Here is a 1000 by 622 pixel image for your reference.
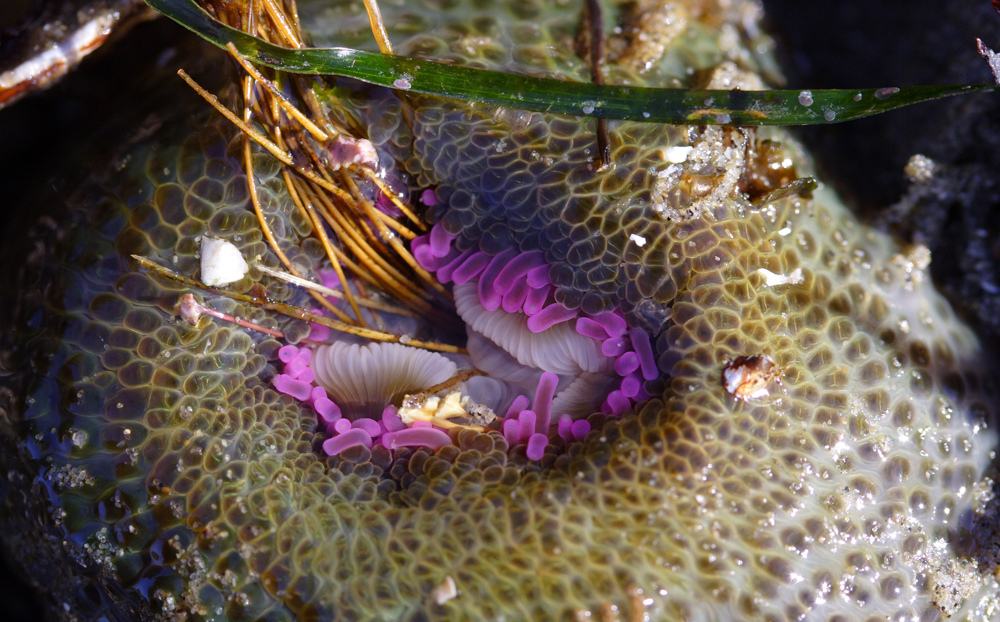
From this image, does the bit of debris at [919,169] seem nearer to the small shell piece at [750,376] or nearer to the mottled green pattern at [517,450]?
the mottled green pattern at [517,450]

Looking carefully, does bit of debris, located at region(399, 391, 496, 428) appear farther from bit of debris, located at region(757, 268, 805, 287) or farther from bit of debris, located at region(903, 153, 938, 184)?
bit of debris, located at region(903, 153, 938, 184)

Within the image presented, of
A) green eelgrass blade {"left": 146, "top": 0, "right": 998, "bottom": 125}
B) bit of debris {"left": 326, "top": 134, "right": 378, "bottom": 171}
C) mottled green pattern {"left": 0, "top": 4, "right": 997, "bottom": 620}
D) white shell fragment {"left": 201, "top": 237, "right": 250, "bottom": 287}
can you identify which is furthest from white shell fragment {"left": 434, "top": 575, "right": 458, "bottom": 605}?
green eelgrass blade {"left": 146, "top": 0, "right": 998, "bottom": 125}

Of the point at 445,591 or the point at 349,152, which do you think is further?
the point at 349,152

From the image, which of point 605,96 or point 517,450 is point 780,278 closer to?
point 605,96

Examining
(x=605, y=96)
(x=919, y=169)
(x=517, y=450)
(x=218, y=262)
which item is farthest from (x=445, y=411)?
(x=919, y=169)

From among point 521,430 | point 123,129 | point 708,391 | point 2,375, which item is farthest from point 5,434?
point 708,391

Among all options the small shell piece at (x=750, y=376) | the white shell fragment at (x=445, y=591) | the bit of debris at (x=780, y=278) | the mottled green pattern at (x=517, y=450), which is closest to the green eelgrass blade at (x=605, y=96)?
the mottled green pattern at (x=517, y=450)

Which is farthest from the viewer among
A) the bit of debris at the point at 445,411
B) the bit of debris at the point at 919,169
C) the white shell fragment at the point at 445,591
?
the bit of debris at the point at 919,169
